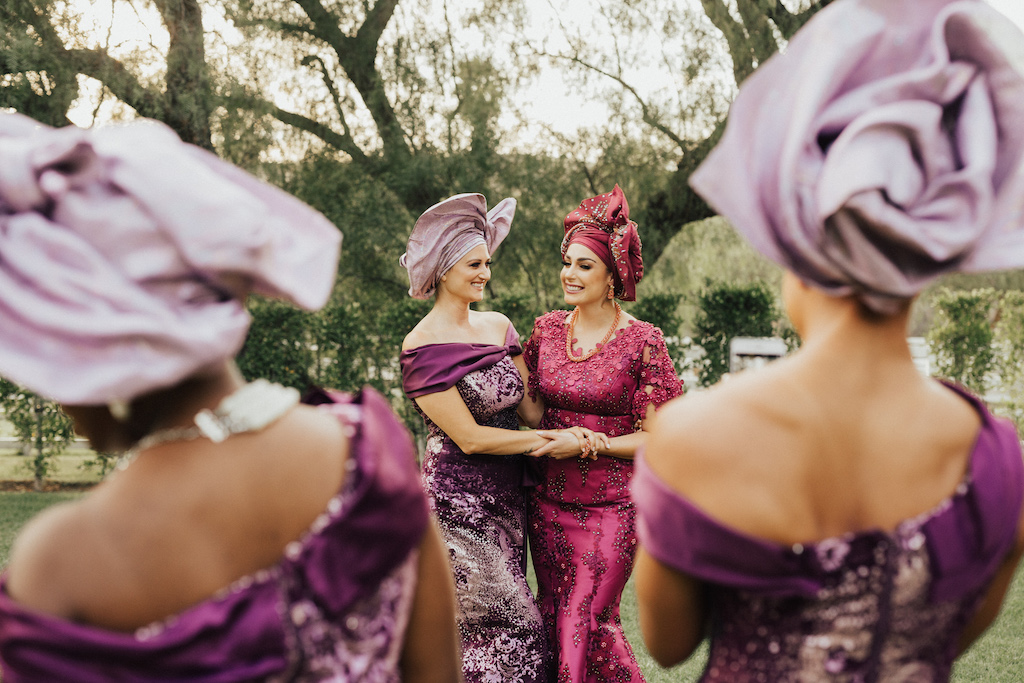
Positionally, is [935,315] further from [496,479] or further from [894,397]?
[894,397]

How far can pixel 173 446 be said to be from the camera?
1221mm

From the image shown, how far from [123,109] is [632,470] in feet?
23.8

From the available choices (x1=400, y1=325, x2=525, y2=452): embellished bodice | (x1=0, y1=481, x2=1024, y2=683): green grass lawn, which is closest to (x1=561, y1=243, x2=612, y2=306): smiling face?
(x1=400, y1=325, x2=525, y2=452): embellished bodice

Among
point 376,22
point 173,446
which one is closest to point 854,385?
point 173,446

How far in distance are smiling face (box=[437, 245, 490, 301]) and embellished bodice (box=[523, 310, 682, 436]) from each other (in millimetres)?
521

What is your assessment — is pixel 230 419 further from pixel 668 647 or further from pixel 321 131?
pixel 321 131

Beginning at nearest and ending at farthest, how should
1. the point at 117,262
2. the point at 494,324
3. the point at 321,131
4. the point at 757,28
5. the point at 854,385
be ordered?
the point at 117,262 → the point at 854,385 → the point at 494,324 → the point at 757,28 → the point at 321,131

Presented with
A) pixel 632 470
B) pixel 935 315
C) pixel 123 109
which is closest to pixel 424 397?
pixel 632 470

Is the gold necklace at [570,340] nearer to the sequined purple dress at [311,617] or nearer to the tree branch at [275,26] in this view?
the sequined purple dress at [311,617]

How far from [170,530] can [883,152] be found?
1162 mm

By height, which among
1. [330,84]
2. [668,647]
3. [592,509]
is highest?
[330,84]

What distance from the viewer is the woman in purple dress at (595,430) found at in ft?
12.0

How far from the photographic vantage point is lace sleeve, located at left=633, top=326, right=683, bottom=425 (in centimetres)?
383

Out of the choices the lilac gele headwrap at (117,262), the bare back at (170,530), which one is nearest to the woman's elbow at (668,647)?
the bare back at (170,530)
